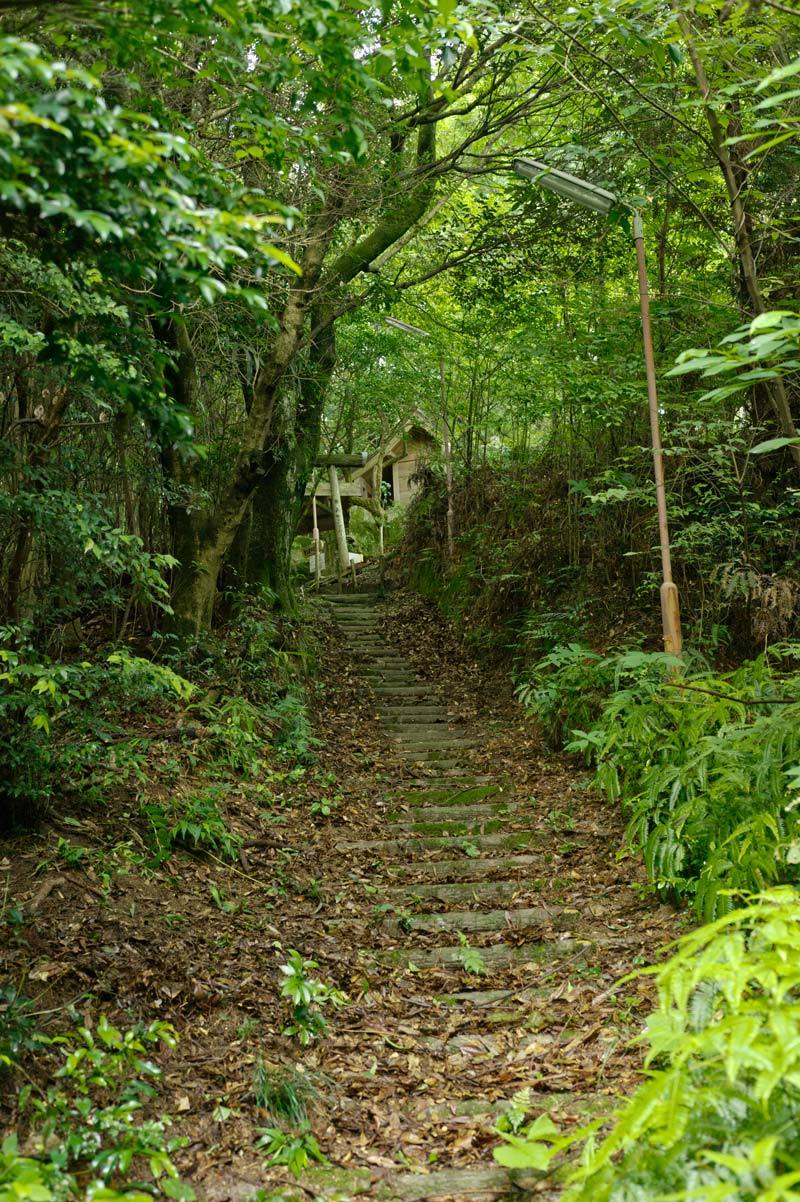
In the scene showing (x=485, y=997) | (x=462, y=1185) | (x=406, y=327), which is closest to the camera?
(x=462, y=1185)

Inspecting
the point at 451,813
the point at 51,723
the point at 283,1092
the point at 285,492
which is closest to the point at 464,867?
the point at 451,813

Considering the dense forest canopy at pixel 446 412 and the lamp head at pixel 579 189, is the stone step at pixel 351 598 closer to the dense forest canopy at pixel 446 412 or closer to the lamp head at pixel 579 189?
the dense forest canopy at pixel 446 412

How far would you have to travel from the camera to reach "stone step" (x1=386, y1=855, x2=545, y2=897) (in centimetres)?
623

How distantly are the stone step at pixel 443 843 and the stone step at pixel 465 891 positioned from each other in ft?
1.89

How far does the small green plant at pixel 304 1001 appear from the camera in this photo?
13.7 feet

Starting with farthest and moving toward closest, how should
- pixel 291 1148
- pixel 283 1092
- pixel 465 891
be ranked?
pixel 465 891 < pixel 283 1092 < pixel 291 1148

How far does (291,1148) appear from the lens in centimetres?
330

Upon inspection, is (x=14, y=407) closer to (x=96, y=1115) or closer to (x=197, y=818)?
(x=197, y=818)

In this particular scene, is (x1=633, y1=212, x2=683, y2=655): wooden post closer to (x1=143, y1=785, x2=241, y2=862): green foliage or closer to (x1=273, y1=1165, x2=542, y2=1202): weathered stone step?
(x1=143, y1=785, x2=241, y2=862): green foliage

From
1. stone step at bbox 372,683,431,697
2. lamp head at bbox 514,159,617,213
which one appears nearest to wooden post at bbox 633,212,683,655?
lamp head at bbox 514,159,617,213

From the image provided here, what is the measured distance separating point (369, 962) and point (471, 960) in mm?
580

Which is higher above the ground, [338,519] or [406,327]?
[406,327]

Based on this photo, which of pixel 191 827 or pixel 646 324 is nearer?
pixel 191 827

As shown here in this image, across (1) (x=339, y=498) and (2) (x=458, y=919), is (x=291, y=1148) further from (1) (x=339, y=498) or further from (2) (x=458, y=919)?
(1) (x=339, y=498)
